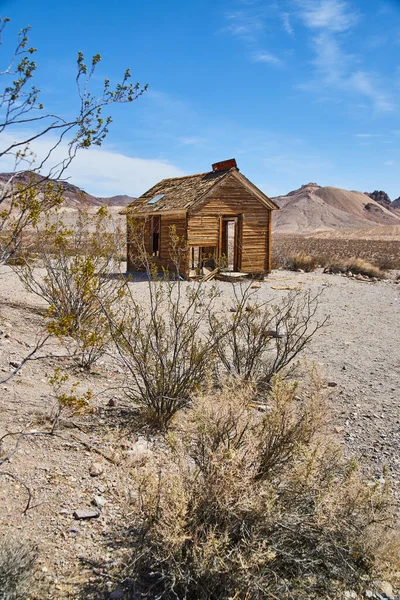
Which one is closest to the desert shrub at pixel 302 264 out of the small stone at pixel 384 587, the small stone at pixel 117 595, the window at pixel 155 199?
the window at pixel 155 199

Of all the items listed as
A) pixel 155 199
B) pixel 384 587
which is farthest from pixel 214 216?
pixel 384 587

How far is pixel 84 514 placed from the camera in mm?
3424

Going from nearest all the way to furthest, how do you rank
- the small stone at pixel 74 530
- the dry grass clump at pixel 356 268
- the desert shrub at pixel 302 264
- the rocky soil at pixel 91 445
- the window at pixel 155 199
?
the rocky soil at pixel 91 445, the small stone at pixel 74 530, the window at pixel 155 199, the dry grass clump at pixel 356 268, the desert shrub at pixel 302 264

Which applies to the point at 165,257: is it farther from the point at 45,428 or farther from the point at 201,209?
the point at 45,428

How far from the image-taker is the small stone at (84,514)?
11.1 feet

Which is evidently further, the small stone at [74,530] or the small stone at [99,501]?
the small stone at [99,501]

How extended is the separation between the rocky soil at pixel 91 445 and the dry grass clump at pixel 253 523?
Result: 0.29 metres

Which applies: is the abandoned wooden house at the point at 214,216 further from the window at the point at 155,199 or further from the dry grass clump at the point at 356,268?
the dry grass clump at the point at 356,268

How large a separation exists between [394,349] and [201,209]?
8.99m

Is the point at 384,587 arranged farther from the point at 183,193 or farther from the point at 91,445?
the point at 183,193

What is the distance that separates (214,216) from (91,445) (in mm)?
12891

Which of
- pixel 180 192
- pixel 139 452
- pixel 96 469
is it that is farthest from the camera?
pixel 180 192

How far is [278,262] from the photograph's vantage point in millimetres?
23047

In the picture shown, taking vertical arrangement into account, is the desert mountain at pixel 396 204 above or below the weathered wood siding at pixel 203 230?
above
